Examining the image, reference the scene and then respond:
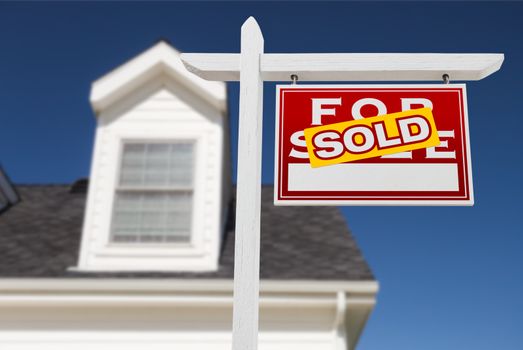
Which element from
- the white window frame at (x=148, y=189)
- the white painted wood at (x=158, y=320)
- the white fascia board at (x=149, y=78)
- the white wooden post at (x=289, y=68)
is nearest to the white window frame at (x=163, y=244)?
the white window frame at (x=148, y=189)

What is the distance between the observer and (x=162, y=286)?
6.92 meters

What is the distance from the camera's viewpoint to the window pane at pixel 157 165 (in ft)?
26.0

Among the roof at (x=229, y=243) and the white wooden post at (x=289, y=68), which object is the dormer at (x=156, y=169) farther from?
the white wooden post at (x=289, y=68)

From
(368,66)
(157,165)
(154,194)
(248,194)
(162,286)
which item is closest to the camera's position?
(248,194)

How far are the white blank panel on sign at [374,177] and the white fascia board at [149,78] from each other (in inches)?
194

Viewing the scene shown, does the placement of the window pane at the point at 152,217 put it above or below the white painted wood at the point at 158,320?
above

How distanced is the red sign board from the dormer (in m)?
4.38

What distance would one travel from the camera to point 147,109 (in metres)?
8.20

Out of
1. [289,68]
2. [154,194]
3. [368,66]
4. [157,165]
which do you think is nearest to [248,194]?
[289,68]

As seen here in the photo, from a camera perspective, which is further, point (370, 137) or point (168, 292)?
point (168, 292)

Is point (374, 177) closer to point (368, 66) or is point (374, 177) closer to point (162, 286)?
point (368, 66)

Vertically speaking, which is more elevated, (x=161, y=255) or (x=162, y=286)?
(x=161, y=255)

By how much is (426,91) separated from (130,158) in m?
5.34

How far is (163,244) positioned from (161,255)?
0.45ft
